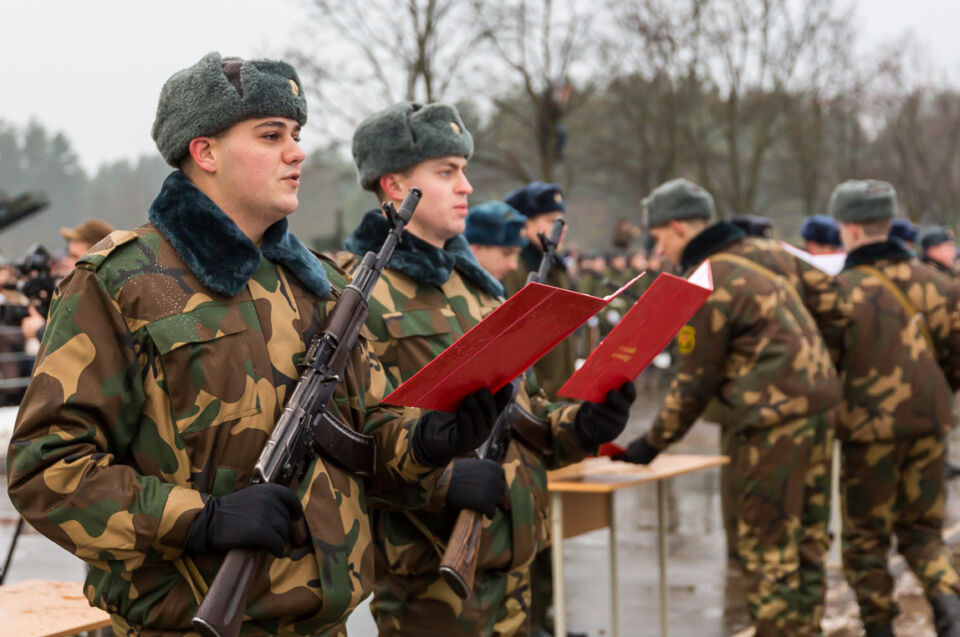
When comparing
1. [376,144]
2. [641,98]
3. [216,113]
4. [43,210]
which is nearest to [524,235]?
[376,144]

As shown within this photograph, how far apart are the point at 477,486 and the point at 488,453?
0.88 ft

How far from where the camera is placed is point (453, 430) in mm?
2754

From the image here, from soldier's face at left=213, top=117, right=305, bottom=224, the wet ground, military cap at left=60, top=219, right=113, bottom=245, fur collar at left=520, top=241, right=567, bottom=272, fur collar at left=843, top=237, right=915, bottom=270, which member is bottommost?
the wet ground

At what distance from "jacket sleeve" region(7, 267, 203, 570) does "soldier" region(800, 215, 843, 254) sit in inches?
296

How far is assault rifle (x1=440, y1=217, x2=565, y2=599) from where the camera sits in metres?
3.19

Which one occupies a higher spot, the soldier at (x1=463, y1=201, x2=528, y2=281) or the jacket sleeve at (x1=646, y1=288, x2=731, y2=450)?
the soldier at (x1=463, y1=201, x2=528, y2=281)

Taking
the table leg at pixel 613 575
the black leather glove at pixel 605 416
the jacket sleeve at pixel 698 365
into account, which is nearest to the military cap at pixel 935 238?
the jacket sleeve at pixel 698 365

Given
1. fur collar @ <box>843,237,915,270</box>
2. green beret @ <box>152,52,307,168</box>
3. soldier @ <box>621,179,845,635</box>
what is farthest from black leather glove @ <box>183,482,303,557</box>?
fur collar @ <box>843,237,915,270</box>

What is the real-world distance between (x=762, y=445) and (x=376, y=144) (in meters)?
2.48

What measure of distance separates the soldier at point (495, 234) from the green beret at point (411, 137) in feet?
4.97

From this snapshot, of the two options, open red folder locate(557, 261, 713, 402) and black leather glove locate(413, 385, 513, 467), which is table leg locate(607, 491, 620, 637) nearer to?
open red folder locate(557, 261, 713, 402)

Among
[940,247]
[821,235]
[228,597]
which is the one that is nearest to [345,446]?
[228,597]

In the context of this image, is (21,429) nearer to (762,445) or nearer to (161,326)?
(161,326)

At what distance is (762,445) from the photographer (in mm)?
5266
